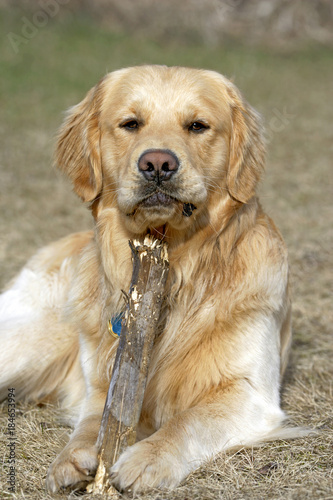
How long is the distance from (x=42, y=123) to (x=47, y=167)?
2.59 metres

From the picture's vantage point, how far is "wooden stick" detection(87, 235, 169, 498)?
2.66 meters

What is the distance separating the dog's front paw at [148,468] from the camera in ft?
8.29

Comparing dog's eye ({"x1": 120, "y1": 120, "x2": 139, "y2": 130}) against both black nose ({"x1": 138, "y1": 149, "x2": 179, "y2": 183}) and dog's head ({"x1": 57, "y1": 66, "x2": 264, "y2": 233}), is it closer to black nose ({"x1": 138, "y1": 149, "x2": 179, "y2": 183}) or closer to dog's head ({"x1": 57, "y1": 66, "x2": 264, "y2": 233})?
dog's head ({"x1": 57, "y1": 66, "x2": 264, "y2": 233})

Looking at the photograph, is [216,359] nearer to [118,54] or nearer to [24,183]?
[24,183]

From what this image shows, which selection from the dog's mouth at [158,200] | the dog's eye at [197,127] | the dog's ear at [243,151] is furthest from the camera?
the dog's ear at [243,151]

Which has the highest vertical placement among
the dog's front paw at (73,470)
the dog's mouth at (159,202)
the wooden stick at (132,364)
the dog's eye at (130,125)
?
the dog's eye at (130,125)

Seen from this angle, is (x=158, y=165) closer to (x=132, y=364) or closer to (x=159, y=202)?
(x=159, y=202)

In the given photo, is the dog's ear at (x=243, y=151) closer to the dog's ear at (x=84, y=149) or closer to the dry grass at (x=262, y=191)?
the dog's ear at (x=84, y=149)

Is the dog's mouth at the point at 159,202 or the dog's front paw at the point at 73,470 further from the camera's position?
the dog's mouth at the point at 159,202

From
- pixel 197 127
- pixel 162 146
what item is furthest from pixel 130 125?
pixel 162 146

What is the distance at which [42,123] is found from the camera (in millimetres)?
12406

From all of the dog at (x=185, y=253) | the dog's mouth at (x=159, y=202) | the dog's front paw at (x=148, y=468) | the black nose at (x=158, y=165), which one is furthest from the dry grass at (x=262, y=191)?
the black nose at (x=158, y=165)

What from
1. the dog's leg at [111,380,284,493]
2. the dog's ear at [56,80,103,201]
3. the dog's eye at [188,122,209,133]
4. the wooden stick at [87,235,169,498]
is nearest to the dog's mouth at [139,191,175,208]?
the wooden stick at [87,235,169,498]

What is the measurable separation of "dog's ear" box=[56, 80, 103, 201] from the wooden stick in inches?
25.9
